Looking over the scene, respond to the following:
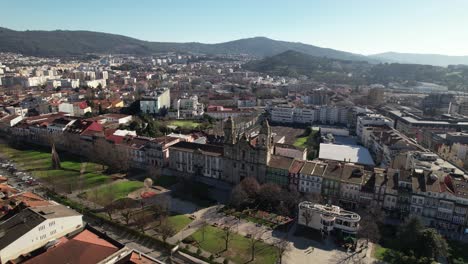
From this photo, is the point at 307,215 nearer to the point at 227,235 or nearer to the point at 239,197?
the point at 239,197

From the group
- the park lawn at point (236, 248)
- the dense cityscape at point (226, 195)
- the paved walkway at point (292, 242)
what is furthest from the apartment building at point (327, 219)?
the park lawn at point (236, 248)

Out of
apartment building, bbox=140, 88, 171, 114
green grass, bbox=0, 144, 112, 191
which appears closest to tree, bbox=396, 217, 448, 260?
green grass, bbox=0, 144, 112, 191

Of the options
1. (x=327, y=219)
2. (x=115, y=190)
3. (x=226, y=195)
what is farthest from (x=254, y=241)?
(x=115, y=190)

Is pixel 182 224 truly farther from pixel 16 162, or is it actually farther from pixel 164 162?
pixel 16 162

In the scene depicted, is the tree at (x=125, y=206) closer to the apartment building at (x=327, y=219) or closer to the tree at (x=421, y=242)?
the apartment building at (x=327, y=219)

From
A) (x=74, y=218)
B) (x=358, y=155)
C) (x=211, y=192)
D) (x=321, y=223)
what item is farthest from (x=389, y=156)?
(x=74, y=218)

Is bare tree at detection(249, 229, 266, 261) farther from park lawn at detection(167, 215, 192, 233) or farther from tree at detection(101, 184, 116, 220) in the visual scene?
tree at detection(101, 184, 116, 220)
